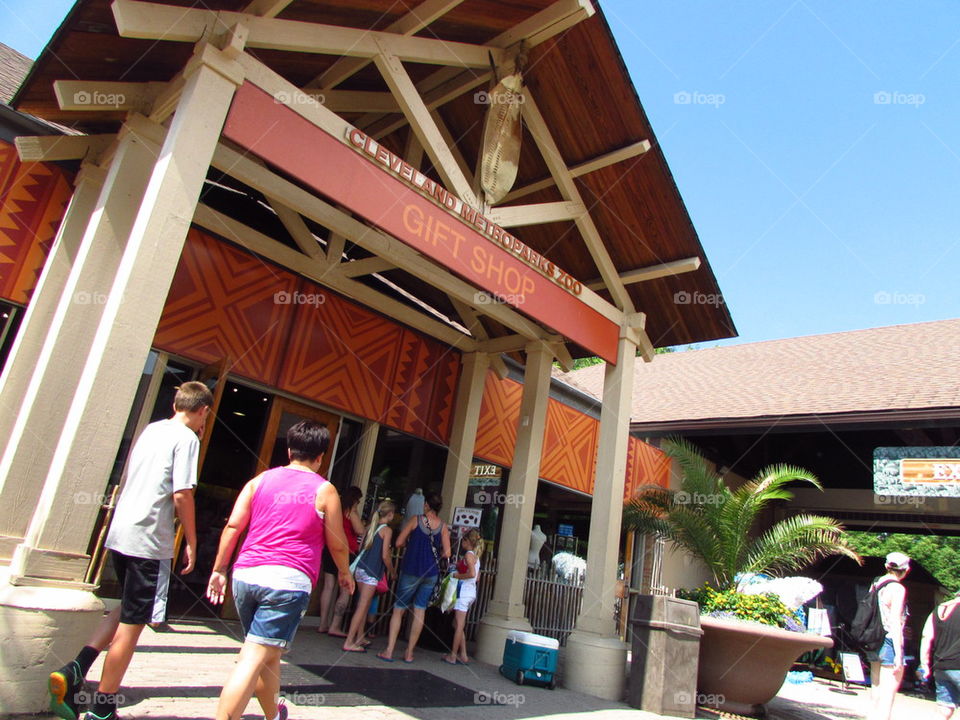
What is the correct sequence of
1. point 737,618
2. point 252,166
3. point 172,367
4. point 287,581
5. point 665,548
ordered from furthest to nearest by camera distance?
point 665,548 < point 737,618 < point 172,367 < point 252,166 < point 287,581

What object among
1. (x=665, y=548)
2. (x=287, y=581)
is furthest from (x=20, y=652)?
(x=665, y=548)

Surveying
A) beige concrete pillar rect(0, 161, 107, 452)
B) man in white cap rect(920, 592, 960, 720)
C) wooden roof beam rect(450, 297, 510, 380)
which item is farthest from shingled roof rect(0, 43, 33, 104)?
man in white cap rect(920, 592, 960, 720)

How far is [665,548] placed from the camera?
44.5 feet

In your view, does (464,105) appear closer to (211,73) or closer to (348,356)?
(348,356)

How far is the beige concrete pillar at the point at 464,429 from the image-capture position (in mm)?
9211

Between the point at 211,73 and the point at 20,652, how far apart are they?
11.3 ft

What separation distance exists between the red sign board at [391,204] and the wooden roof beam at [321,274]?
188 cm

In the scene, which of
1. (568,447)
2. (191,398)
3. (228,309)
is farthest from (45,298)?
(568,447)

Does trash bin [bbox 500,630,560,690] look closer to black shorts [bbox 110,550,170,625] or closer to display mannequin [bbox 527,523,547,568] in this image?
display mannequin [bbox 527,523,547,568]

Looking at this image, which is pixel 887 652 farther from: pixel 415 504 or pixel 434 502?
pixel 415 504

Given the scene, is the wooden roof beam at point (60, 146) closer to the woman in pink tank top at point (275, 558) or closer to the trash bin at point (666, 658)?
the woman in pink tank top at point (275, 558)

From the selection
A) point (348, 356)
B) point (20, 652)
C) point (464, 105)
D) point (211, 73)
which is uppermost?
point (464, 105)

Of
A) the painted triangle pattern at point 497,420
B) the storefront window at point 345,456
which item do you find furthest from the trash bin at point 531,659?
the painted triangle pattern at point 497,420

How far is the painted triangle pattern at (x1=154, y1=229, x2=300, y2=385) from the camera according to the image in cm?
677
